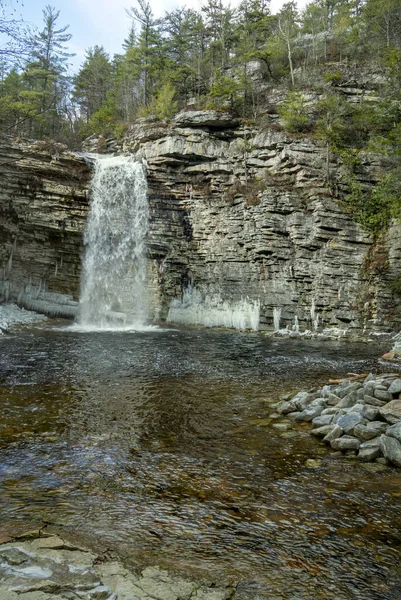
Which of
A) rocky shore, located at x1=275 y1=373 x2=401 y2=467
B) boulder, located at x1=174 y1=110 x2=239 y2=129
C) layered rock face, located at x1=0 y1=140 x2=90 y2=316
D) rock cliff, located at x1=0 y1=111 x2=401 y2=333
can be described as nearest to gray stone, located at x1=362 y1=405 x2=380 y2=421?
rocky shore, located at x1=275 y1=373 x2=401 y2=467

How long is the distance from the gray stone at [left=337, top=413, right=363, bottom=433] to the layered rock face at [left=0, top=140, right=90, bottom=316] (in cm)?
2082

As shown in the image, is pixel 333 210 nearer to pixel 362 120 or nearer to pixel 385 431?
pixel 362 120

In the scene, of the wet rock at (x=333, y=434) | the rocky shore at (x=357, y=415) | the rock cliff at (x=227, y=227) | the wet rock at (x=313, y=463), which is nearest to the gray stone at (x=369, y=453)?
the rocky shore at (x=357, y=415)

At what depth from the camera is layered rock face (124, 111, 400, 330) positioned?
19469mm

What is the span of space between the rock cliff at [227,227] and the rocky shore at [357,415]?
12.6m

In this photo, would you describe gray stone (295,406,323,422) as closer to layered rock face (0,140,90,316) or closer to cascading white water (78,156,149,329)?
cascading white water (78,156,149,329)

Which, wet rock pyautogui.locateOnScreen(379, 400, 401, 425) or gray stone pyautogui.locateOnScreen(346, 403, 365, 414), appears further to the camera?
gray stone pyautogui.locateOnScreen(346, 403, 365, 414)

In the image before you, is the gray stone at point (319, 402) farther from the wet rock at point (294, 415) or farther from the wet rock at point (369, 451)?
the wet rock at point (369, 451)

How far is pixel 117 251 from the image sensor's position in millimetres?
24031

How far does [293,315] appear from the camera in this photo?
20281mm

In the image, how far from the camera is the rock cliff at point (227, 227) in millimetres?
19594

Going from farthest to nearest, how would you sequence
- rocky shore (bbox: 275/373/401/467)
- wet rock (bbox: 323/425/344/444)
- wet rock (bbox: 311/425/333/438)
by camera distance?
wet rock (bbox: 311/425/333/438)
wet rock (bbox: 323/425/344/444)
rocky shore (bbox: 275/373/401/467)

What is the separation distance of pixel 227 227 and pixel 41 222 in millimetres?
11202

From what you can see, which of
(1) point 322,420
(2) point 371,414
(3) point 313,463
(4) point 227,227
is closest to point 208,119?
(4) point 227,227
